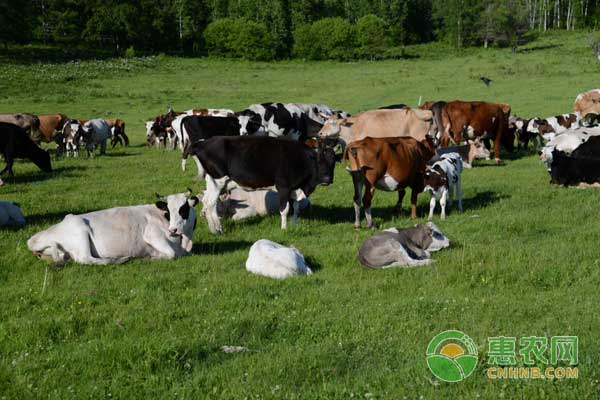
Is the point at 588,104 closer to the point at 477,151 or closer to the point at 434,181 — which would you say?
the point at 477,151

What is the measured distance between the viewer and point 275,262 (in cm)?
Result: 961

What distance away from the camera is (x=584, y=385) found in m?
5.88

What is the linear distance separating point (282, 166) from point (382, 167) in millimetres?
1996

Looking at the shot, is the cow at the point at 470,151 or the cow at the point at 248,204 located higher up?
the cow at the point at 248,204

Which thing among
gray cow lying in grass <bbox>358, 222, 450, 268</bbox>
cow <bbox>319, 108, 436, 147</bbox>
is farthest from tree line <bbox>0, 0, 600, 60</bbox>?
gray cow lying in grass <bbox>358, 222, 450, 268</bbox>

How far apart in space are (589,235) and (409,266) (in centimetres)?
349

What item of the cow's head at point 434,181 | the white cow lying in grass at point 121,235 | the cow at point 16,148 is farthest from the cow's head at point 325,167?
the cow at point 16,148

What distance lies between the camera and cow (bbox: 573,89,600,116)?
29.0 metres

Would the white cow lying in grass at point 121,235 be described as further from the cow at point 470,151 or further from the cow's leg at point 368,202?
the cow at point 470,151

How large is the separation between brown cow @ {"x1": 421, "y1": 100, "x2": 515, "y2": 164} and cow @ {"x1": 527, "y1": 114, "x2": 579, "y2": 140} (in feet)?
9.70

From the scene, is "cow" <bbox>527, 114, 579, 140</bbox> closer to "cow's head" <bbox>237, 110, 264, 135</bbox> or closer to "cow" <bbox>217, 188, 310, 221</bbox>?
"cow's head" <bbox>237, 110, 264, 135</bbox>

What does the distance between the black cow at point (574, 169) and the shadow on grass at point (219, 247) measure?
9197 mm

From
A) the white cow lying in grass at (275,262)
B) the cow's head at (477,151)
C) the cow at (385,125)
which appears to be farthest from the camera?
the cow's head at (477,151)

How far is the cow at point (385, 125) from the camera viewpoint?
21391 mm
